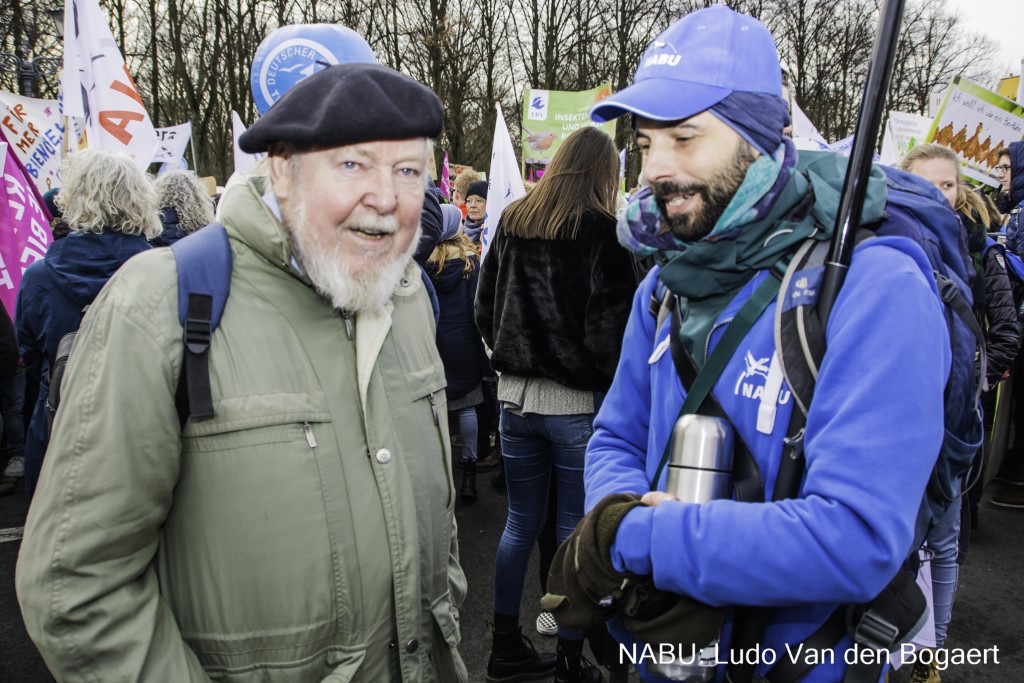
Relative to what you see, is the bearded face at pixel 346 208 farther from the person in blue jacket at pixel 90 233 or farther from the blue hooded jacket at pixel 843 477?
the person in blue jacket at pixel 90 233

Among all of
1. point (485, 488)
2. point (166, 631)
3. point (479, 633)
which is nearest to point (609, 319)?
point (479, 633)

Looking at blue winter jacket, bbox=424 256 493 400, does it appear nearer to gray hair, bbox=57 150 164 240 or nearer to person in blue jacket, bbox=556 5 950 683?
gray hair, bbox=57 150 164 240

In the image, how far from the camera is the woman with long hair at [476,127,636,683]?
2.86 meters

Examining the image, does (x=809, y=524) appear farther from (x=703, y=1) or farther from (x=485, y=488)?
(x=703, y=1)

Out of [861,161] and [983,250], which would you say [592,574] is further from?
[983,250]

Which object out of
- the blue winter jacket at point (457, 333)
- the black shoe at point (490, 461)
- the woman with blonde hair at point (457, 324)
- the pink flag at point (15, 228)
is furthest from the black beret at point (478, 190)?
the pink flag at point (15, 228)

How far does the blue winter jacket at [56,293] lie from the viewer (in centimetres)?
315

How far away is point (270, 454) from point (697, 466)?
80 centimetres

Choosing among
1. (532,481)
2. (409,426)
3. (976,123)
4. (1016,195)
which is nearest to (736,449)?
(409,426)

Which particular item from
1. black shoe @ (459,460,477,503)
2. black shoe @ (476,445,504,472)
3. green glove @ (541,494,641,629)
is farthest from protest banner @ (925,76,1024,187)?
green glove @ (541,494,641,629)

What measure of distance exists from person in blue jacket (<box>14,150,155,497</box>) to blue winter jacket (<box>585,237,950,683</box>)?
2920 mm

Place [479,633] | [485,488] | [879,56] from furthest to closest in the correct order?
[485,488], [479,633], [879,56]

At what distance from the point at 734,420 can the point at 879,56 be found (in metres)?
0.71

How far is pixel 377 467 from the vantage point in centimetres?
145
